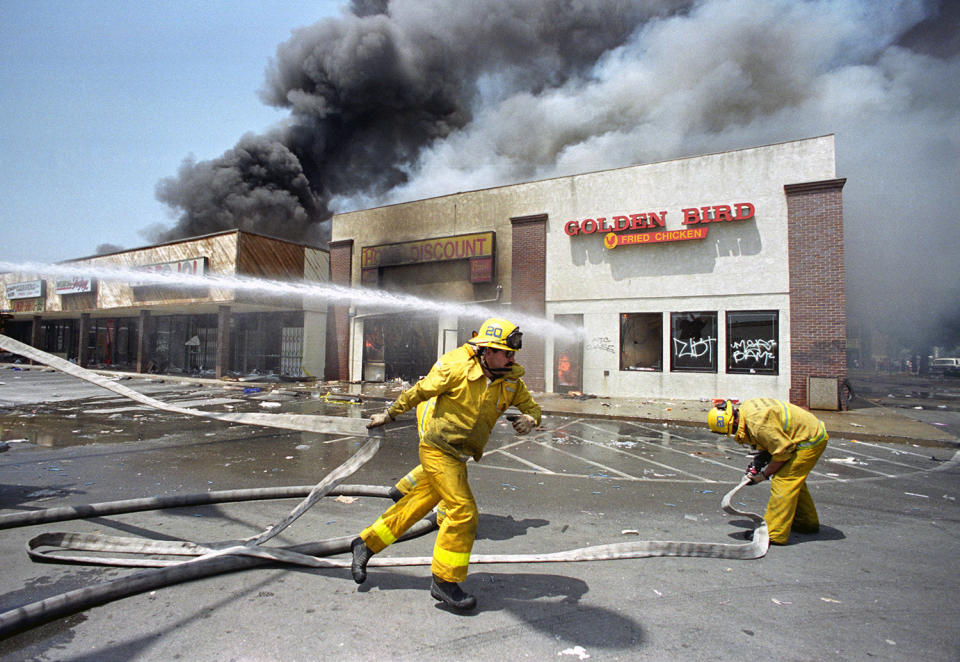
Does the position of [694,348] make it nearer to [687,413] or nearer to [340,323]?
[687,413]

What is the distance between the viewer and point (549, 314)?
1623 cm

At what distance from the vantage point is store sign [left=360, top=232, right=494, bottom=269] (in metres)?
17.3

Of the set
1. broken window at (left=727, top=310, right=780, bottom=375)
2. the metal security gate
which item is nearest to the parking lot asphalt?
broken window at (left=727, top=310, right=780, bottom=375)

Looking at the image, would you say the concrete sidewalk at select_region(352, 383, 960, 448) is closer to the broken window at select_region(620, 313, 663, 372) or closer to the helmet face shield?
the broken window at select_region(620, 313, 663, 372)

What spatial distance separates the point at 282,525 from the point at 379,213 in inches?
701

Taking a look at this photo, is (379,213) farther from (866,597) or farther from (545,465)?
(866,597)

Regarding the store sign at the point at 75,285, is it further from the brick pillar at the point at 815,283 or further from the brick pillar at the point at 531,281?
the brick pillar at the point at 815,283

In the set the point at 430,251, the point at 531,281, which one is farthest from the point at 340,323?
the point at 531,281

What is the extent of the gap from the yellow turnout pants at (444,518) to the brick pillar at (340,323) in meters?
17.9

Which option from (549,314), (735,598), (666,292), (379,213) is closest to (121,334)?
(379,213)

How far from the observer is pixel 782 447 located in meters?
3.95

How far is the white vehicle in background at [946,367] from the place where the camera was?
27.2 metres

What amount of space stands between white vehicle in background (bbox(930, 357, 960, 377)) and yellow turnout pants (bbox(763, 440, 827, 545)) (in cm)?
3236

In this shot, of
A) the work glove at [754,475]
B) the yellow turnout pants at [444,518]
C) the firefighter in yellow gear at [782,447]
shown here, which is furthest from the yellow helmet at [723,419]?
the yellow turnout pants at [444,518]
